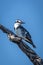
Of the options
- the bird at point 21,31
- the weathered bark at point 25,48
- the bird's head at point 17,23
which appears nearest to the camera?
the weathered bark at point 25,48

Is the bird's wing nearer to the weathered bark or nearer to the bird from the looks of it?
the bird

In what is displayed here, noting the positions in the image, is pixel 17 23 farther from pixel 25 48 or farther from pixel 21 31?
pixel 25 48

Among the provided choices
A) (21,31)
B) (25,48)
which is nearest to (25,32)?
(21,31)

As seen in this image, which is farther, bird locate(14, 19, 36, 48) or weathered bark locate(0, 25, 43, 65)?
bird locate(14, 19, 36, 48)

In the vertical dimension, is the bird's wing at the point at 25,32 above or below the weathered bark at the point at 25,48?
above

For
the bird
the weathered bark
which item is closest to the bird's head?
the bird

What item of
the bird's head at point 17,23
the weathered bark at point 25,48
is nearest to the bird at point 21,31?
the bird's head at point 17,23

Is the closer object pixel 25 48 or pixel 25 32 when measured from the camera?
pixel 25 48

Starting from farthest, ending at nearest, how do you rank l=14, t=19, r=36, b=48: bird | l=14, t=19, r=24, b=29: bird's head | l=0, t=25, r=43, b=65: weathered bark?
1. l=14, t=19, r=24, b=29: bird's head
2. l=14, t=19, r=36, b=48: bird
3. l=0, t=25, r=43, b=65: weathered bark

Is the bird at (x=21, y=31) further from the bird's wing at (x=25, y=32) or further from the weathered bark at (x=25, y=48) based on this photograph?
the weathered bark at (x=25, y=48)

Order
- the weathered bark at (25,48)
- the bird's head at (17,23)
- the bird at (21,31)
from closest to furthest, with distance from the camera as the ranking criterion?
1. the weathered bark at (25,48)
2. the bird at (21,31)
3. the bird's head at (17,23)

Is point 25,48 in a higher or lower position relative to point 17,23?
lower

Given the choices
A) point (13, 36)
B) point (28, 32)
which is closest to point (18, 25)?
point (28, 32)

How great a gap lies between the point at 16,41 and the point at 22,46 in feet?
0.19
